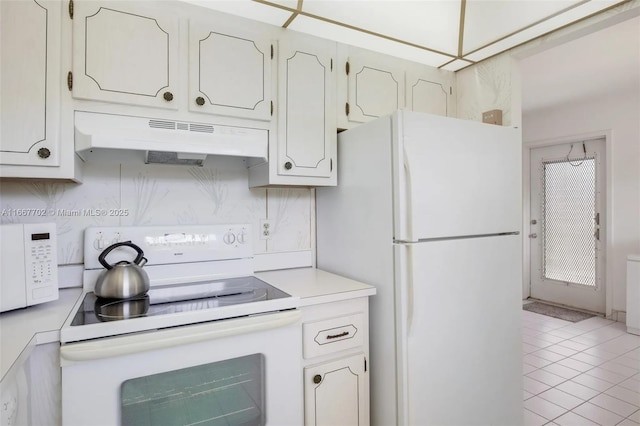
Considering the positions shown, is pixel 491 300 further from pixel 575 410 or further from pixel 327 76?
pixel 327 76

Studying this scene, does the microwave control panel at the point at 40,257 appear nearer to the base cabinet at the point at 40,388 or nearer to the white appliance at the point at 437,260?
the base cabinet at the point at 40,388

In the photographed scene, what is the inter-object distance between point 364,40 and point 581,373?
292 centimetres

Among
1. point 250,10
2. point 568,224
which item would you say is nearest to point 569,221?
point 568,224

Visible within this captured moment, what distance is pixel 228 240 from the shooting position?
190 cm

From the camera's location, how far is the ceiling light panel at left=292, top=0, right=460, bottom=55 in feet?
5.96

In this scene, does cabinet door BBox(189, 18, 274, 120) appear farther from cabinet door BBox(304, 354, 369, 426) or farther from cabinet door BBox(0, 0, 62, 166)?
cabinet door BBox(304, 354, 369, 426)

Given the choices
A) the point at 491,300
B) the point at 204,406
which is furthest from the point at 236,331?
the point at 491,300

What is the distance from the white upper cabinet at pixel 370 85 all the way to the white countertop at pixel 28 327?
1551mm

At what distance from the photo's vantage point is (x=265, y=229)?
2.09 m

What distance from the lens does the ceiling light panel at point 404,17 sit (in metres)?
1.82

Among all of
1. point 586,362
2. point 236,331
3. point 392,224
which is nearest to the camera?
point 236,331

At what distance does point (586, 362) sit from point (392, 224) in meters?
2.60

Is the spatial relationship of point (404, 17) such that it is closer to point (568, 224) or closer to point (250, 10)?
point (250, 10)

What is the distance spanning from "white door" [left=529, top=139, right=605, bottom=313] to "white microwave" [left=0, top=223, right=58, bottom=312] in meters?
5.04
